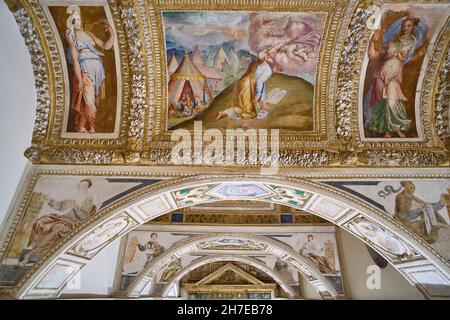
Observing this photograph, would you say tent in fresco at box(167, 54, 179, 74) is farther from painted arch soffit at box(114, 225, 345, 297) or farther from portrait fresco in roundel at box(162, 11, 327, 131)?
painted arch soffit at box(114, 225, 345, 297)

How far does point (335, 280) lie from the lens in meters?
12.5

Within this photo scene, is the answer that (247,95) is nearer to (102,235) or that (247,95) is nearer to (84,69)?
(84,69)

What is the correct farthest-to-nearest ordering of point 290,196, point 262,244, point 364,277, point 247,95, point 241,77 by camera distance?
point 262,244 → point 364,277 → point 290,196 → point 247,95 → point 241,77

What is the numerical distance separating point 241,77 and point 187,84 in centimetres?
113

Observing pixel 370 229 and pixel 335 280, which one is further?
pixel 335 280

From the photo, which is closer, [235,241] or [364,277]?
[364,277]

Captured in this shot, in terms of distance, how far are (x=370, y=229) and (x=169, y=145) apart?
14.7ft

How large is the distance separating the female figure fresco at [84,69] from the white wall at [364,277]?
347 inches

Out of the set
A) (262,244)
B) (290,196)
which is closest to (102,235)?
(290,196)

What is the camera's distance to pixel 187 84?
7.84m

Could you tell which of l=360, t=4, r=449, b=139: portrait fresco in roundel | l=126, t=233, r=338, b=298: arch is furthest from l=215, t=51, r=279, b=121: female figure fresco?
l=126, t=233, r=338, b=298: arch

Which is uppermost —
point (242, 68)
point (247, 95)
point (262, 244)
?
point (242, 68)
